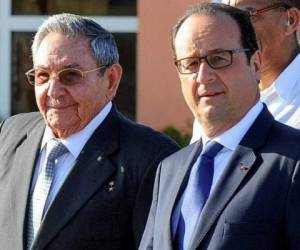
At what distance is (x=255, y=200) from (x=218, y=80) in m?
0.41

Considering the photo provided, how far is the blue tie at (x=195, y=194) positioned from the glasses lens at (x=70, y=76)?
26.4 inches

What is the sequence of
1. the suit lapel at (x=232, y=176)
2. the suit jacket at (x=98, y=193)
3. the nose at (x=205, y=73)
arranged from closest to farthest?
the suit lapel at (x=232, y=176)
the nose at (x=205, y=73)
the suit jacket at (x=98, y=193)

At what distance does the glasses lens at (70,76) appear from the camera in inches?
126

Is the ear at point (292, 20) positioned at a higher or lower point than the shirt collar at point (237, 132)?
higher

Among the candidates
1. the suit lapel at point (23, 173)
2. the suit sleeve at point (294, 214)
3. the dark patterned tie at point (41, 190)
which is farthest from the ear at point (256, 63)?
the suit lapel at point (23, 173)

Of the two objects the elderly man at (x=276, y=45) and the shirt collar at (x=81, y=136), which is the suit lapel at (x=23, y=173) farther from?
the elderly man at (x=276, y=45)

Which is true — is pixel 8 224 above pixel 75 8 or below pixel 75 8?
below

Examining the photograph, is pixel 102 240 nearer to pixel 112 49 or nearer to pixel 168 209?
pixel 168 209

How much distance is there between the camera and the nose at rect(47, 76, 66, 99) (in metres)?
3.20

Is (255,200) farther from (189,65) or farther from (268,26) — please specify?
(268,26)

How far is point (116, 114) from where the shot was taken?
11.2 ft

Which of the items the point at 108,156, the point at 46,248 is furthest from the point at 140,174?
the point at 46,248

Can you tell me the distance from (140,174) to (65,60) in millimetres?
509

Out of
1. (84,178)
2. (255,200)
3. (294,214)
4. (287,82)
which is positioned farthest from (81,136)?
(294,214)
